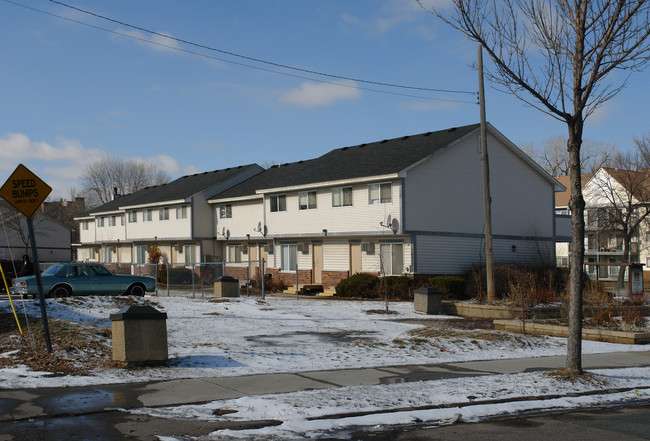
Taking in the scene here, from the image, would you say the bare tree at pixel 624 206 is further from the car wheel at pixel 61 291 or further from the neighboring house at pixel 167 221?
the car wheel at pixel 61 291

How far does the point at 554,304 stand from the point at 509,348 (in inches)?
386

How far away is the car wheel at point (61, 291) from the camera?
21.9m

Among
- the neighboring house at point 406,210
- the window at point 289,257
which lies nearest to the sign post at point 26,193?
the neighboring house at point 406,210

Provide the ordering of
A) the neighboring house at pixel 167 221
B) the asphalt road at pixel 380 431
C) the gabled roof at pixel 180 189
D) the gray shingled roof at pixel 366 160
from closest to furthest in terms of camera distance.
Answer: the asphalt road at pixel 380 431 → the gray shingled roof at pixel 366 160 → the neighboring house at pixel 167 221 → the gabled roof at pixel 180 189

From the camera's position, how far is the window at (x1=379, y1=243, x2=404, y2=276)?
102 feet

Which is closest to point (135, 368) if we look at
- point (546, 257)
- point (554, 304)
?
point (554, 304)

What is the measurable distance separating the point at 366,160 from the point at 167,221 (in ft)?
65.2

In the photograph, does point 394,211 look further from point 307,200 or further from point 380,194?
point 307,200

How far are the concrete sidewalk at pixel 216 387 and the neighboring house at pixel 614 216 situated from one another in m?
34.9

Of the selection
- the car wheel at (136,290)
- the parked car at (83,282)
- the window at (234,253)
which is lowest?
the car wheel at (136,290)

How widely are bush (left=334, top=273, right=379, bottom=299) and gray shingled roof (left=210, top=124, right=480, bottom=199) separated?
5161 millimetres

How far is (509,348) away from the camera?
14.9m

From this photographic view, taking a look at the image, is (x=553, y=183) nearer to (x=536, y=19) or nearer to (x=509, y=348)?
(x=509, y=348)

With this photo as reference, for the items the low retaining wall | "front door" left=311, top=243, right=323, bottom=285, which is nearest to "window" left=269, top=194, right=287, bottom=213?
"front door" left=311, top=243, right=323, bottom=285
